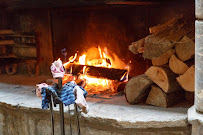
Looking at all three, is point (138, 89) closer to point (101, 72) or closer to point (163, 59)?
point (163, 59)

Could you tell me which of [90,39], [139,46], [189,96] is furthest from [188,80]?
[90,39]

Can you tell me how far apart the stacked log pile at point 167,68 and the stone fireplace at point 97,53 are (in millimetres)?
99

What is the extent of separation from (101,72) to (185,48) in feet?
4.11

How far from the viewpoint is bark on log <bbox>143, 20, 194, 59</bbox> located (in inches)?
113

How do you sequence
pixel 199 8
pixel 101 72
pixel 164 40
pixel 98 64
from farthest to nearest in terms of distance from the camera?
pixel 98 64 < pixel 101 72 < pixel 164 40 < pixel 199 8

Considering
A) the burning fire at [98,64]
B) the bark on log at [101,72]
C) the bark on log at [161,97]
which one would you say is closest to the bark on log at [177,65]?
the bark on log at [161,97]

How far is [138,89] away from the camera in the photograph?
3047 millimetres

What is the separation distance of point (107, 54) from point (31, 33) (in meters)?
1.15

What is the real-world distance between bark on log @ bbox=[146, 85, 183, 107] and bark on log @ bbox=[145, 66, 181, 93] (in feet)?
0.17

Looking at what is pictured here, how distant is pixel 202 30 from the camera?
7.97 feet

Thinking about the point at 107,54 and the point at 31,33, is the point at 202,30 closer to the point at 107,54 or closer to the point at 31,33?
the point at 107,54

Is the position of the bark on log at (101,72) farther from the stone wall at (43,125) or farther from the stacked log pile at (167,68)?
the stone wall at (43,125)

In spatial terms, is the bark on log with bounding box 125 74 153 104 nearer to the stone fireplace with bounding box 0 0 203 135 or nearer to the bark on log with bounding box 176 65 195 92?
the stone fireplace with bounding box 0 0 203 135

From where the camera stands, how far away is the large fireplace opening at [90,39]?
357 cm
